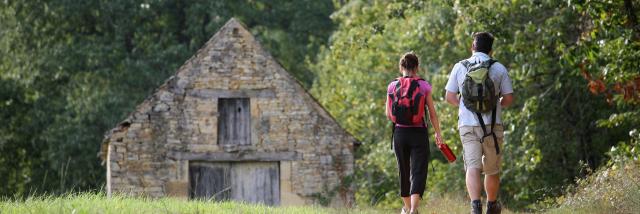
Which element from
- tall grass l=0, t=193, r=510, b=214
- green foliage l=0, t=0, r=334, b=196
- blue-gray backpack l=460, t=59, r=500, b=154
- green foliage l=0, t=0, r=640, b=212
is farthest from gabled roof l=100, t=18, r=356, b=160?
blue-gray backpack l=460, t=59, r=500, b=154

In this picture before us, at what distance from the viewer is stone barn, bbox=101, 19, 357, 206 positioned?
22875 millimetres

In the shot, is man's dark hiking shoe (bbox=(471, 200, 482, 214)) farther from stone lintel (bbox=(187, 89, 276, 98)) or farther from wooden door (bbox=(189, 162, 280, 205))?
stone lintel (bbox=(187, 89, 276, 98))

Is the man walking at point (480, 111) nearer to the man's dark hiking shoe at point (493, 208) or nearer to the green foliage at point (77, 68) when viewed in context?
the man's dark hiking shoe at point (493, 208)

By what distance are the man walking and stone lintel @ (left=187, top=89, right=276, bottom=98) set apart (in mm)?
13394

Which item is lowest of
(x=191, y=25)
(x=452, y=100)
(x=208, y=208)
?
(x=208, y=208)

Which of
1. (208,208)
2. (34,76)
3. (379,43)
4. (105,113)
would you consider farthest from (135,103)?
(208,208)

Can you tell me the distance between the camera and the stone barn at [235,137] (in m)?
22.9

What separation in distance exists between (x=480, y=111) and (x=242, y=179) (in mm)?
13978

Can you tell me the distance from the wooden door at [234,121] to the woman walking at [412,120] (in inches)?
516

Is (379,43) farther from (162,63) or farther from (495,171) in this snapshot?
(495,171)

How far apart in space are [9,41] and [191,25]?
4.91m

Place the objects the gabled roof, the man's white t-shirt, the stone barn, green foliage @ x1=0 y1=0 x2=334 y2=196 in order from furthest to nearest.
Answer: green foliage @ x1=0 y1=0 x2=334 y2=196, the gabled roof, the stone barn, the man's white t-shirt

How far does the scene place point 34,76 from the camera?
31875 mm

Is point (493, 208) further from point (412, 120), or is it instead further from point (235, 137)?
point (235, 137)
